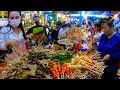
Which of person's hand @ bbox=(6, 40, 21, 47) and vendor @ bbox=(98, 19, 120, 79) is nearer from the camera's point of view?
vendor @ bbox=(98, 19, 120, 79)

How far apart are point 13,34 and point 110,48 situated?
5.34ft

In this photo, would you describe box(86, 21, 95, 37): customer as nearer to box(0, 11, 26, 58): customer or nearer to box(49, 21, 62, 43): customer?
box(49, 21, 62, 43): customer

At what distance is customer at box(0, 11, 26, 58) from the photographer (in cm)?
555

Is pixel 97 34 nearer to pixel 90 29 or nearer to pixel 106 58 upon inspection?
pixel 90 29

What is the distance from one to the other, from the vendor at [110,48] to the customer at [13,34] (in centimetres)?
132

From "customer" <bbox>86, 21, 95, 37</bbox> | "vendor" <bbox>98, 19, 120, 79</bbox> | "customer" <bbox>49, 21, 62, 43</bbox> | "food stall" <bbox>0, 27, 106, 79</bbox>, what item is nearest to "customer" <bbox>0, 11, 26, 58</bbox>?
"food stall" <bbox>0, 27, 106, 79</bbox>

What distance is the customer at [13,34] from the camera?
18.2 feet

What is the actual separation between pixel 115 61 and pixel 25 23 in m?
1.61

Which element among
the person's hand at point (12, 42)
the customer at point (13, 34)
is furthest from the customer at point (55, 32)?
the person's hand at point (12, 42)

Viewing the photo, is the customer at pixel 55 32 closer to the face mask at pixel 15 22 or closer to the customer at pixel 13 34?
the customer at pixel 13 34

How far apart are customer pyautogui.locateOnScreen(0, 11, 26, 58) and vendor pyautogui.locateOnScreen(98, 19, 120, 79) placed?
4.34 feet

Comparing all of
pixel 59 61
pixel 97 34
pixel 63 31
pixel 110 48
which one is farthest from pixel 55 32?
pixel 110 48
